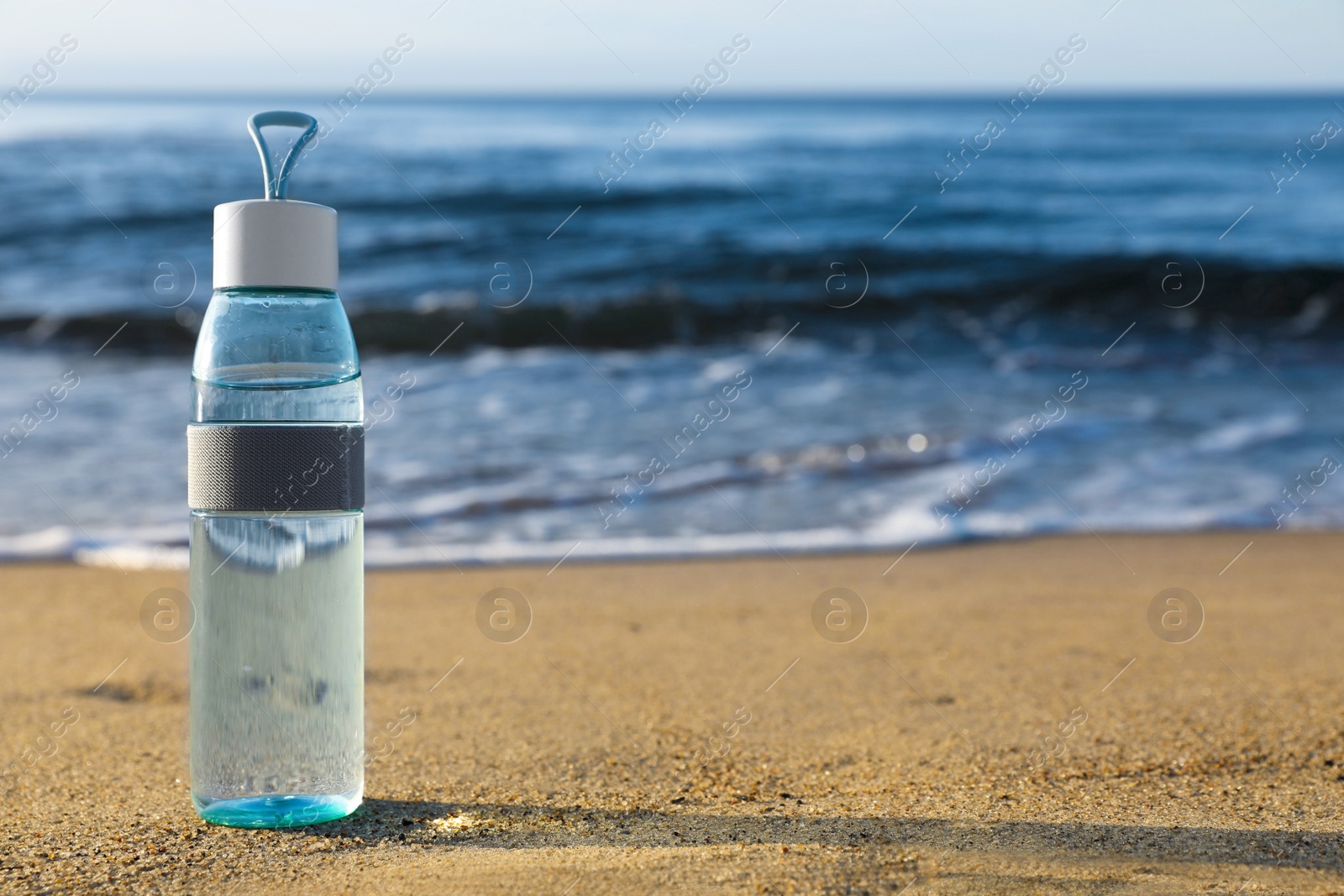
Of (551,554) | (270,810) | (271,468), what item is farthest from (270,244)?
(551,554)

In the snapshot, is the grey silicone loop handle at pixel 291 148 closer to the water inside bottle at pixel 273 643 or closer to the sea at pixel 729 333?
the water inside bottle at pixel 273 643

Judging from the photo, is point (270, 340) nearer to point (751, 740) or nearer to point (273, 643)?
point (273, 643)

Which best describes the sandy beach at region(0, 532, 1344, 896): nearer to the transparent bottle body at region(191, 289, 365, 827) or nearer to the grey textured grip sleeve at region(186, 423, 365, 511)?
the transparent bottle body at region(191, 289, 365, 827)

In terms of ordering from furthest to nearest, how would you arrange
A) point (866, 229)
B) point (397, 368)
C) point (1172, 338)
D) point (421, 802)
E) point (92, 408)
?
1. point (866, 229)
2. point (1172, 338)
3. point (397, 368)
4. point (92, 408)
5. point (421, 802)

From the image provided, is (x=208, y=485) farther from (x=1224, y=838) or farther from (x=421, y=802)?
(x=1224, y=838)

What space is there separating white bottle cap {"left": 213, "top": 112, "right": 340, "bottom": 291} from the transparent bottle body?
3cm

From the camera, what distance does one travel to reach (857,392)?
7.50 m

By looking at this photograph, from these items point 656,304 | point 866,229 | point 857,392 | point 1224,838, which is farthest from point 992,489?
point 866,229

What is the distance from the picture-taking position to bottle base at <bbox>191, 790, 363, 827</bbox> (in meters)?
1.75

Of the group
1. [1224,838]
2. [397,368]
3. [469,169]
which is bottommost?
[1224,838]

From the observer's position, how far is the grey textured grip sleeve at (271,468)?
1661 mm

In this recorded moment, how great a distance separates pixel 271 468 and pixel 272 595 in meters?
0.20

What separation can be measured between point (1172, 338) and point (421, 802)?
920 centimetres

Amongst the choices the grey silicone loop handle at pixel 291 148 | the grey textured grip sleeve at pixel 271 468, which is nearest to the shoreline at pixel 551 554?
the grey textured grip sleeve at pixel 271 468
